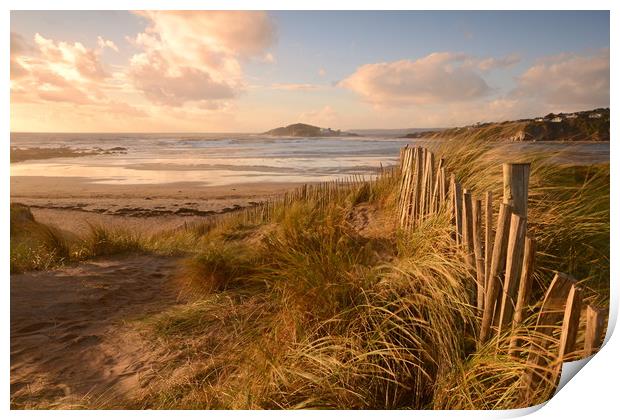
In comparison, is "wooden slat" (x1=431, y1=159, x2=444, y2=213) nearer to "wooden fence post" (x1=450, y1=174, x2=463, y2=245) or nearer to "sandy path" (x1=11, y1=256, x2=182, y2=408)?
"wooden fence post" (x1=450, y1=174, x2=463, y2=245)

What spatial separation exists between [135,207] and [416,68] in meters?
3.36

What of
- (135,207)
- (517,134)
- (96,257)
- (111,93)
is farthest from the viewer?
(135,207)

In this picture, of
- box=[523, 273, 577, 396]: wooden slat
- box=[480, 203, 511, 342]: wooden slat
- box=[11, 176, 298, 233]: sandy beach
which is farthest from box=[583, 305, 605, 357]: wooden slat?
box=[11, 176, 298, 233]: sandy beach

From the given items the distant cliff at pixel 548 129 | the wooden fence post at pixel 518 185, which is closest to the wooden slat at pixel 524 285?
the wooden fence post at pixel 518 185

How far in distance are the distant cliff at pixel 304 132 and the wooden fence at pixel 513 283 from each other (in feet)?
3.33

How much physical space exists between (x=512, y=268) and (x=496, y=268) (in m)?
0.09

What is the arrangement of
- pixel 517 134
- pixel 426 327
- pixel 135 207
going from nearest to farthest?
pixel 426 327, pixel 517 134, pixel 135 207

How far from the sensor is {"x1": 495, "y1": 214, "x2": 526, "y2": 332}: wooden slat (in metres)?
2.09

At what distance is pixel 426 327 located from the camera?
89.0 inches

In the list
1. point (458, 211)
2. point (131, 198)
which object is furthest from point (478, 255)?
point (131, 198)

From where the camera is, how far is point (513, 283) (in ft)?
7.04

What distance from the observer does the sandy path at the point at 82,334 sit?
2.50m

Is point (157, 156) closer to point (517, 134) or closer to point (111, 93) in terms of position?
point (111, 93)
